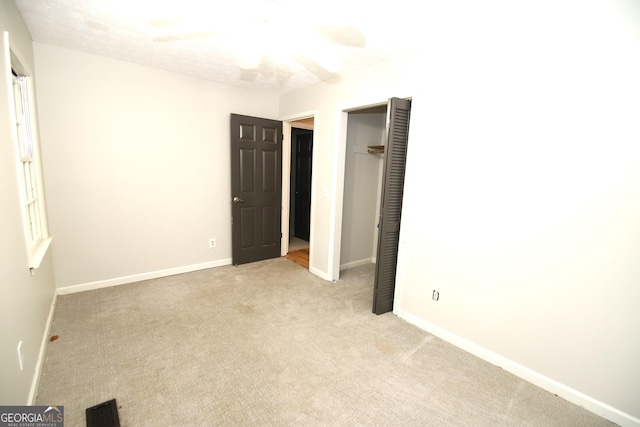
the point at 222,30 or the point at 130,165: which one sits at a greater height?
the point at 222,30

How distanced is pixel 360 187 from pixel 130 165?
9.53ft

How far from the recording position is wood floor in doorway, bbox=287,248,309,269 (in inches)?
170

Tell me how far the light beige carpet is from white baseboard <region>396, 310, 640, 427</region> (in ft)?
0.18

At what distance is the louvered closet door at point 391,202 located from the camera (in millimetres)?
2621

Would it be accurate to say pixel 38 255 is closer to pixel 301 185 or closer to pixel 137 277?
pixel 137 277

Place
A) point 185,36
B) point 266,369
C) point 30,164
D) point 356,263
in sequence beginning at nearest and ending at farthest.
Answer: point 266,369 < point 185,36 < point 30,164 < point 356,263

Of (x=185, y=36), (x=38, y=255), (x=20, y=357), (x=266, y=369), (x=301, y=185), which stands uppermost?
(x=185, y=36)

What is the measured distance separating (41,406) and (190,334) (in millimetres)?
938

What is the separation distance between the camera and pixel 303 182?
5680 mm

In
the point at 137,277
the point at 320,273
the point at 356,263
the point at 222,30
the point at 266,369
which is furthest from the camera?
the point at 356,263

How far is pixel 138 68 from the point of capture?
315cm

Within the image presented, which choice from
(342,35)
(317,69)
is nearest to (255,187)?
(317,69)

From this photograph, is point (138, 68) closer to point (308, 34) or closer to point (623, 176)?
point (308, 34)

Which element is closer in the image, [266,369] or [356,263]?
[266,369]
